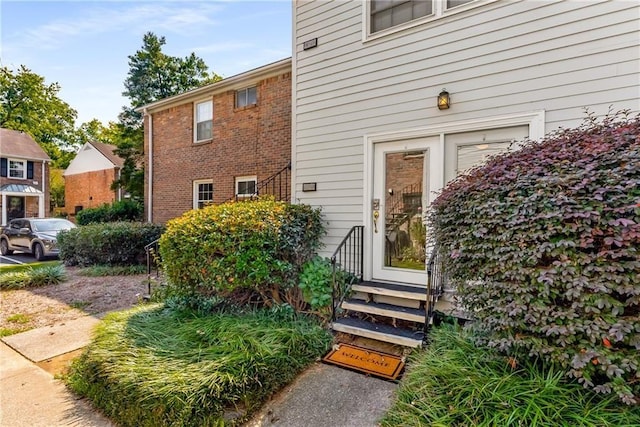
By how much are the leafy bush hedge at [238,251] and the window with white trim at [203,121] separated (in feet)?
20.1

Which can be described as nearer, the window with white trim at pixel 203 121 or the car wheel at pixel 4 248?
the window with white trim at pixel 203 121

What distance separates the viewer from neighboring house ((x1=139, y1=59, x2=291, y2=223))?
838cm

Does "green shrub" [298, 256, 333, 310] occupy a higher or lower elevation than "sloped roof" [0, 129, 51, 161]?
lower

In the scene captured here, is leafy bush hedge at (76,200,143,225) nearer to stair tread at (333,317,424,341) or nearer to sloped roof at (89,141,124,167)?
sloped roof at (89,141,124,167)

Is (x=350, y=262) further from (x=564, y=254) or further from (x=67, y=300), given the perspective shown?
(x=67, y=300)

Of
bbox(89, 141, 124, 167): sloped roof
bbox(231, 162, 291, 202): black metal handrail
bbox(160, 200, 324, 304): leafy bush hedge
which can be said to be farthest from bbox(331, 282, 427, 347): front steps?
bbox(89, 141, 124, 167): sloped roof

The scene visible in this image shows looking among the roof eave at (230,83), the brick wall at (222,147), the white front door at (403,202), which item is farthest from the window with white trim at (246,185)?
the white front door at (403,202)

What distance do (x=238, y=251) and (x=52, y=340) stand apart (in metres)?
2.84

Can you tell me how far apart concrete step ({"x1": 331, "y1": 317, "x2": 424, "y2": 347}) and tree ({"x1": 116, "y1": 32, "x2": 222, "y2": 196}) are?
15.5m

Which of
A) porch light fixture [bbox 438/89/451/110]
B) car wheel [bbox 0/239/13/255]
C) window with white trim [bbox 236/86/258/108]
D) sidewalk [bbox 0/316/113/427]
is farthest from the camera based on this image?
car wheel [bbox 0/239/13/255]

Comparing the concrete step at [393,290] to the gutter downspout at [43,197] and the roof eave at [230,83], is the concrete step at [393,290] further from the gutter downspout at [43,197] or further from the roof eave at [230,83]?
the gutter downspout at [43,197]

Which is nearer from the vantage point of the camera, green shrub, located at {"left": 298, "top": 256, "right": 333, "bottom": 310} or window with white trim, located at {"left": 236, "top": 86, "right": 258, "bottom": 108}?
green shrub, located at {"left": 298, "top": 256, "right": 333, "bottom": 310}

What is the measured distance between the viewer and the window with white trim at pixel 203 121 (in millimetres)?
10141

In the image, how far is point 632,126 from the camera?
7.97 ft
